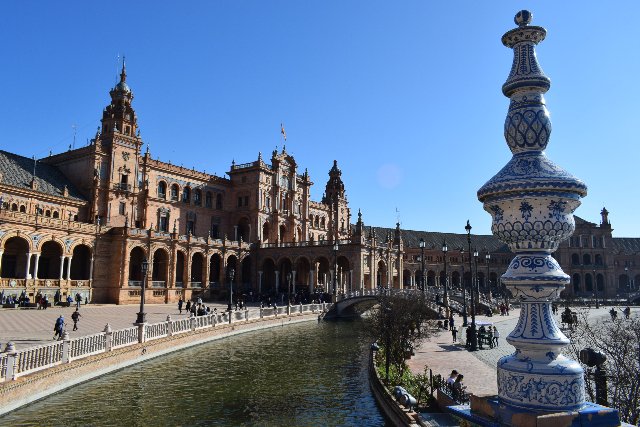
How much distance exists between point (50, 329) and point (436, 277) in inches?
3127

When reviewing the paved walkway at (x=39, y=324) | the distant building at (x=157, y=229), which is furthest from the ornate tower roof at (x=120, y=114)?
the paved walkway at (x=39, y=324)

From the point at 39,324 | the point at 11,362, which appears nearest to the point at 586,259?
the point at 39,324

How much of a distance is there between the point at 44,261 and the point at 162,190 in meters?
18.1

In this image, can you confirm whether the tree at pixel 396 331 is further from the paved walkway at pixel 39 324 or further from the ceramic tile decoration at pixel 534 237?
the paved walkway at pixel 39 324

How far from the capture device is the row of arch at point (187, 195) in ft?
Result: 202

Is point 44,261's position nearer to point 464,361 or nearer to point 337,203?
point 464,361

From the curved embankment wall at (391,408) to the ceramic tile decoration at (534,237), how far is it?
6.53 m

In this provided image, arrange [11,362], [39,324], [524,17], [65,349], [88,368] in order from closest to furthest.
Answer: [524,17], [11,362], [65,349], [88,368], [39,324]

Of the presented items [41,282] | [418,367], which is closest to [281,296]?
[41,282]

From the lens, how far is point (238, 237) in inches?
2763

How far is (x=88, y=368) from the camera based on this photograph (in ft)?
58.2

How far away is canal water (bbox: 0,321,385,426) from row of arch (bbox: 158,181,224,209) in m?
38.9

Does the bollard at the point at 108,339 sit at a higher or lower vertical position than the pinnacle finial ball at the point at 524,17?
lower

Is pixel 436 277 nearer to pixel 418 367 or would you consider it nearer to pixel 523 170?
pixel 418 367
